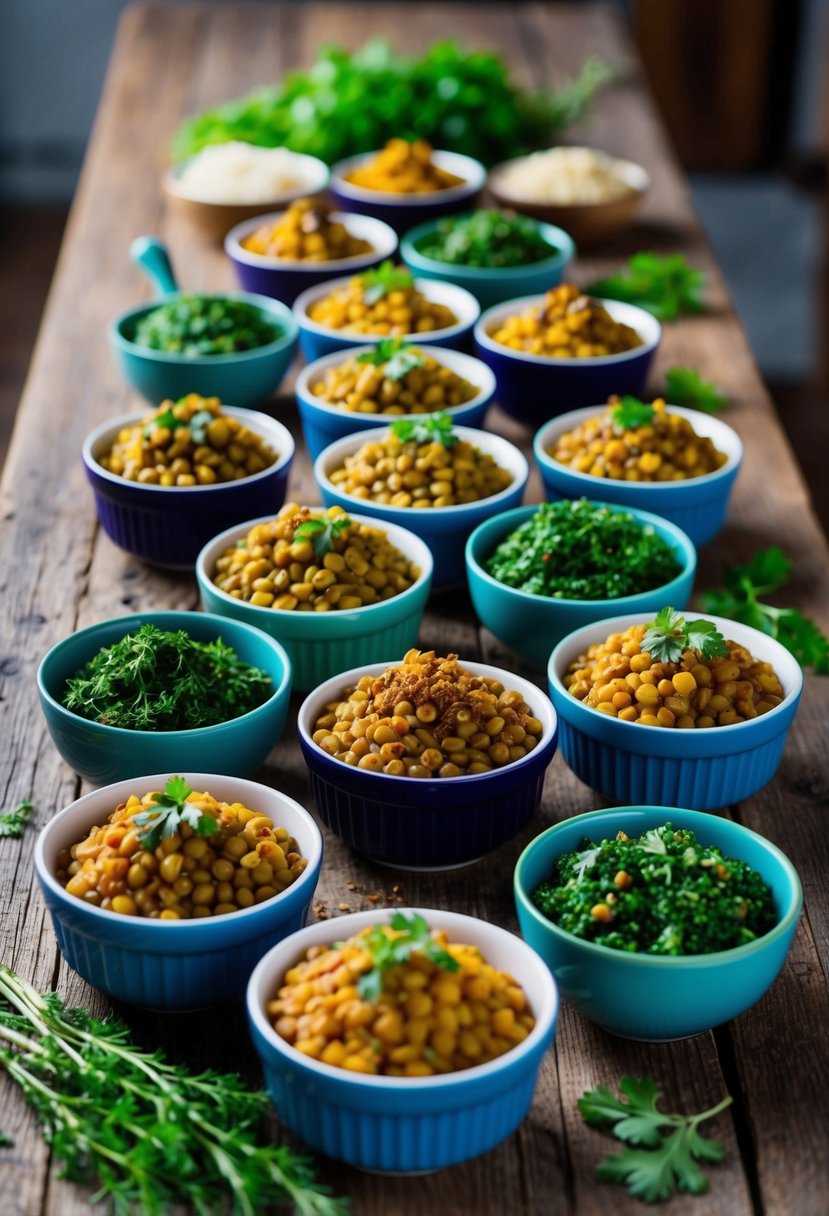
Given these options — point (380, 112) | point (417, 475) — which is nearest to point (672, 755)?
point (417, 475)

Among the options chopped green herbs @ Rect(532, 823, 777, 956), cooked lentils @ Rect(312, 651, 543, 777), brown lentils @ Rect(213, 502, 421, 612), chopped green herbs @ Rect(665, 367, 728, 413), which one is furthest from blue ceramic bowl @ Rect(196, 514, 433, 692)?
chopped green herbs @ Rect(665, 367, 728, 413)

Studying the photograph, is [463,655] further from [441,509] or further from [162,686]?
[162,686]

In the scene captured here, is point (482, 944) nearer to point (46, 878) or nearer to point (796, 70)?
point (46, 878)

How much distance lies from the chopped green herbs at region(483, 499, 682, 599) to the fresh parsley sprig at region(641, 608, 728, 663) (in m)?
0.26

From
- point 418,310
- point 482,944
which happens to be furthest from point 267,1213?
point 418,310

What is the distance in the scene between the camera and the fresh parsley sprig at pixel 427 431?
2486 millimetres

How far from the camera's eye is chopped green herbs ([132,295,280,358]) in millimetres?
2979

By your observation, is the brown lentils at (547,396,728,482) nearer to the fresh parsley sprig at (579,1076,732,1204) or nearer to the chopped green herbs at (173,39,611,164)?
the fresh parsley sprig at (579,1076,732,1204)

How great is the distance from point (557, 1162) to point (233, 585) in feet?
3.40

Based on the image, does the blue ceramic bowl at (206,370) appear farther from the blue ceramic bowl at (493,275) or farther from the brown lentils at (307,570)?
the brown lentils at (307,570)

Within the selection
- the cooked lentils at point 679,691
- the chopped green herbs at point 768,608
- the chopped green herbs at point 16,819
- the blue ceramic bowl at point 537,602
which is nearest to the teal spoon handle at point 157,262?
the blue ceramic bowl at point 537,602

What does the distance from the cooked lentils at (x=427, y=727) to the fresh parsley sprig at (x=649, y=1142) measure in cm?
45

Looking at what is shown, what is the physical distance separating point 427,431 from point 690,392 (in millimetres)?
812

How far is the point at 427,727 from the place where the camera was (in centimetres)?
186
